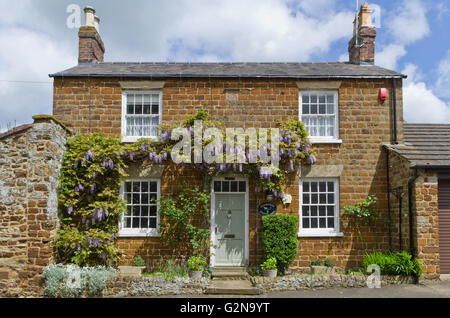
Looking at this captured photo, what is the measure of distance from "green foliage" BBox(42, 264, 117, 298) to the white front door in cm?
320

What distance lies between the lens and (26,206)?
9320 mm

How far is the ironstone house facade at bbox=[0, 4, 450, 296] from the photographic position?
10844 millimetres

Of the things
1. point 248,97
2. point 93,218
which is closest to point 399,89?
point 248,97

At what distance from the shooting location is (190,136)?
10.7 metres

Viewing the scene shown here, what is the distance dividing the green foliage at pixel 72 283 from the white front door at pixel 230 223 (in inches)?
126

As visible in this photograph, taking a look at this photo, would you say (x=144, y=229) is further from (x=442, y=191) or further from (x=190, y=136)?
(x=442, y=191)

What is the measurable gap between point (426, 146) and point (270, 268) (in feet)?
19.1

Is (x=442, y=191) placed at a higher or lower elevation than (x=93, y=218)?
higher

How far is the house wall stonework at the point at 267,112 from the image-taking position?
11.1 m

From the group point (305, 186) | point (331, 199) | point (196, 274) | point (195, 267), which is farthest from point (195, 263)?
point (331, 199)

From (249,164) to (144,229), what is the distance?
3.50 metres

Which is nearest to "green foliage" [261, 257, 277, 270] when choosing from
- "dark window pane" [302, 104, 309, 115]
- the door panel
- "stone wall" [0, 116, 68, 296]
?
the door panel

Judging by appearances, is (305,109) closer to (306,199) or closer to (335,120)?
(335,120)
